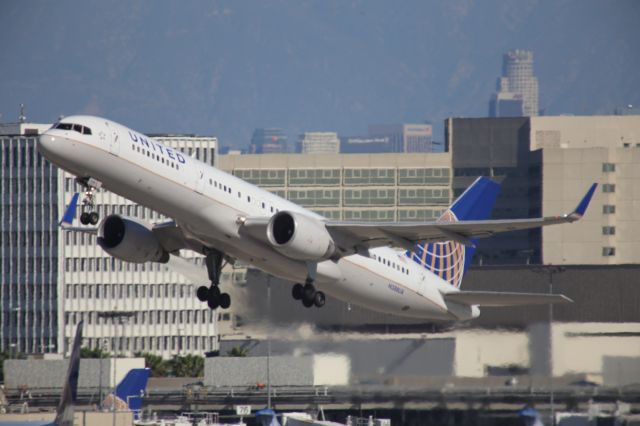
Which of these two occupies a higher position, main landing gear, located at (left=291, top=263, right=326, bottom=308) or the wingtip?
the wingtip

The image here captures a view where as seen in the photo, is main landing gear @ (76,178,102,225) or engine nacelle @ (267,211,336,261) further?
engine nacelle @ (267,211,336,261)

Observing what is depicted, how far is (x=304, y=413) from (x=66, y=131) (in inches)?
925

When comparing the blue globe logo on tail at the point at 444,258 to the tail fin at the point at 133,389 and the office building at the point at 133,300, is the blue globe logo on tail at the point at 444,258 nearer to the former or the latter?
the tail fin at the point at 133,389

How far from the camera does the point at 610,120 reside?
6663 inches

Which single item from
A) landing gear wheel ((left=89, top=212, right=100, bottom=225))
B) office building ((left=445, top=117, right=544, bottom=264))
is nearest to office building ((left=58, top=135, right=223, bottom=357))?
landing gear wheel ((left=89, top=212, right=100, bottom=225))

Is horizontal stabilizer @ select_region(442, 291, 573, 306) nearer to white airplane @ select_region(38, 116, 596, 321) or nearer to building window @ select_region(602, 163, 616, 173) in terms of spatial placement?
white airplane @ select_region(38, 116, 596, 321)

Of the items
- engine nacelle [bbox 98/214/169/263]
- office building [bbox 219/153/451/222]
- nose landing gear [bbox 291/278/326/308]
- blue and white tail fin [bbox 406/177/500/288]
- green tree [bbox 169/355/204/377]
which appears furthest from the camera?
office building [bbox 219/153/451/222]

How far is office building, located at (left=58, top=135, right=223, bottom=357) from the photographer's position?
105375 mm

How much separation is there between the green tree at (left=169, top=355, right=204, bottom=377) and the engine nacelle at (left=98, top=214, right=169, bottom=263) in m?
43.9

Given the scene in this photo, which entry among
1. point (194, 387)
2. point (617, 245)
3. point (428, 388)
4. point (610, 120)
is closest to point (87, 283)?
point (194, 387)

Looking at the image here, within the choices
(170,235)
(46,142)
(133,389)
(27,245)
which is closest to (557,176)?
(27,245)

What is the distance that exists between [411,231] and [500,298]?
6.42 m

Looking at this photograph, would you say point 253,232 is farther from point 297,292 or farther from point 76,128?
point 76,128

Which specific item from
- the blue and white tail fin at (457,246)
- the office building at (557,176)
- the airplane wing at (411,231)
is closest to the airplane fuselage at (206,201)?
the airplane wing at (411,231)
